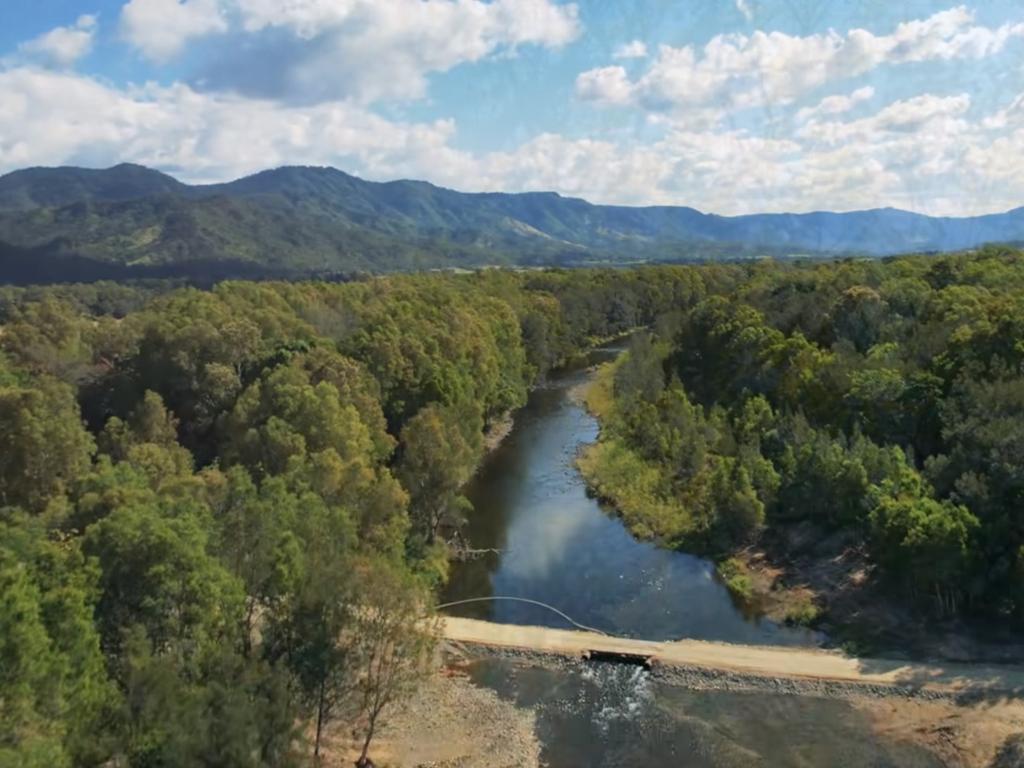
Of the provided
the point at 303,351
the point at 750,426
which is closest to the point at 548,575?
the point at 750,426

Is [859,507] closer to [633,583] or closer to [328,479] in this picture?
[633,583]

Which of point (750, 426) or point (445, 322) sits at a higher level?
point (445, 322)

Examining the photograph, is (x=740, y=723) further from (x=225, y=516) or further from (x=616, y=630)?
(x=225, y=516)

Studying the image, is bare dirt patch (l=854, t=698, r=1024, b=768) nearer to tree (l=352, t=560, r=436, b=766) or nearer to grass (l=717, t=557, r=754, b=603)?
grass (l=717, t=557, r=754, b=603)

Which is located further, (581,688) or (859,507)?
(859,507)

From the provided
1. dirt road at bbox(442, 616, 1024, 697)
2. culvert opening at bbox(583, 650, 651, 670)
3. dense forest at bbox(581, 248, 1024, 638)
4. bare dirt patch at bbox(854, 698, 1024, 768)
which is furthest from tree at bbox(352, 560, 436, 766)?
dense forest at bbox(581, 248, 1024, 638)

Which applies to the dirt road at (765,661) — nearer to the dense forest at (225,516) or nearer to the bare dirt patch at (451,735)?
the bare dirt patch at (451,735)

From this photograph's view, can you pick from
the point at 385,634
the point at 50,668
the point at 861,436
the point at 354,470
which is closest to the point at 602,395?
the point at 861,436
